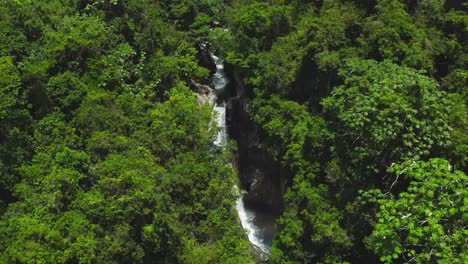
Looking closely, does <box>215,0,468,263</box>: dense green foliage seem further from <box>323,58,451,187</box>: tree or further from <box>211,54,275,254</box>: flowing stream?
<box>211,54,275,254</box>: flowing stream

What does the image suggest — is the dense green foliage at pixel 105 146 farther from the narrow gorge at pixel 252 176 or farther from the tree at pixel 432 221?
the tree at pixel 432 221

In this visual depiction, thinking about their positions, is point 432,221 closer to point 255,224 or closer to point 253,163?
point 255,224

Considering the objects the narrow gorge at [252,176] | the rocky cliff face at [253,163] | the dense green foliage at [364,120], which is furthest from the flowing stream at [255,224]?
the dense green foliage at [364,120]

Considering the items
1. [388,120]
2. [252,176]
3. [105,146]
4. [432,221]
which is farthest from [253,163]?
[432,221]

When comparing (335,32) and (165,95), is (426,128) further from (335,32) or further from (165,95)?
(165,95)

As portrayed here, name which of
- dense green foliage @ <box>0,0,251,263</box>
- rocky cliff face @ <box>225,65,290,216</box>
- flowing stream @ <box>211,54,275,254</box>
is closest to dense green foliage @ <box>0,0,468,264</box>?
dense green foliage @ <box>0,0,251,263</box>

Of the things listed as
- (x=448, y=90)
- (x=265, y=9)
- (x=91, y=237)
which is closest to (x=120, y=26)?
(x=265, y=9)
